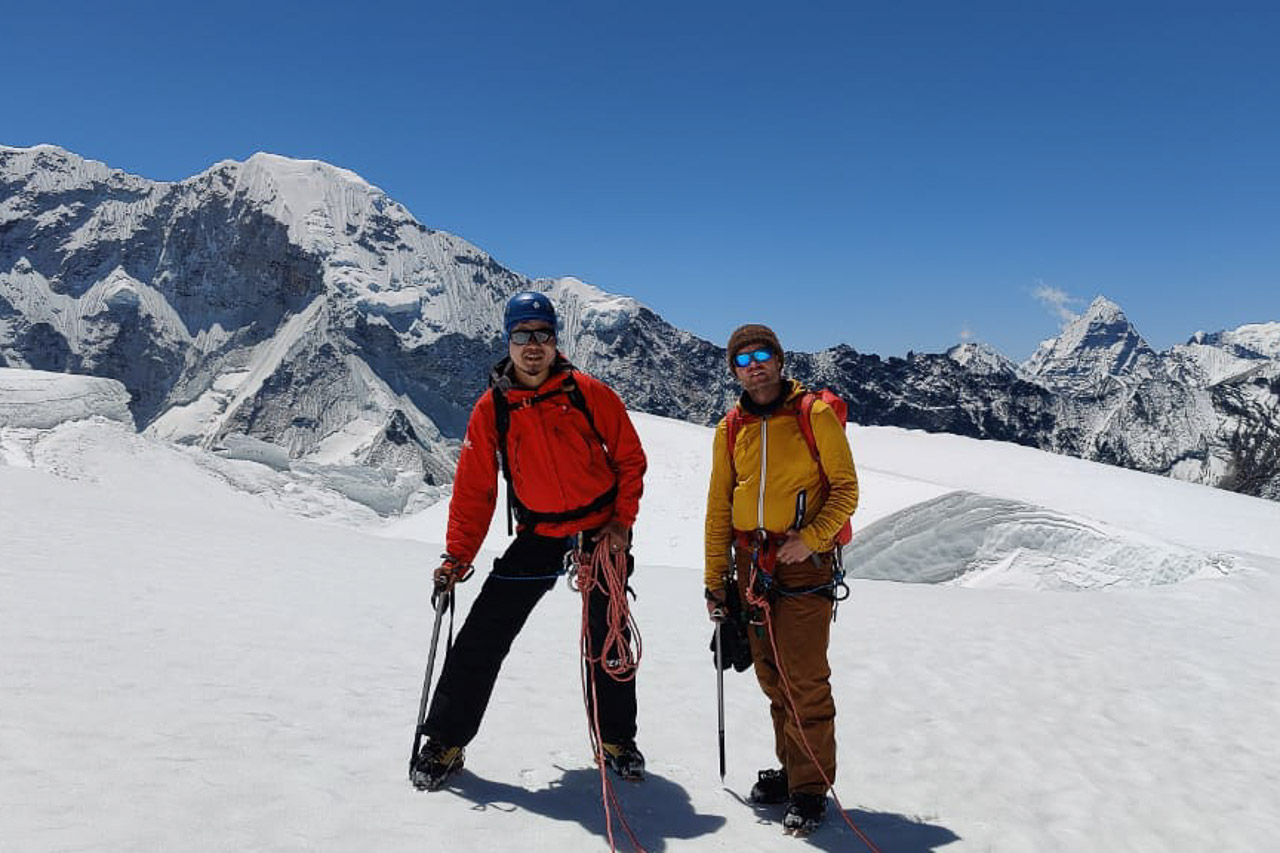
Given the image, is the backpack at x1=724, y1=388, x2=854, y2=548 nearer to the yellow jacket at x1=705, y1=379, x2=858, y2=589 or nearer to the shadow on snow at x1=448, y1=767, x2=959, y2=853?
the yellow jacket at x1=705, y1=379, x2=858, y2=589

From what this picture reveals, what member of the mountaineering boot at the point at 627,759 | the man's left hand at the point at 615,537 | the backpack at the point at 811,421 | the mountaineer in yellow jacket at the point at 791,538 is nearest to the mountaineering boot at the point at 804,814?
the mountaineer in yellow jacket at the point at 791,538

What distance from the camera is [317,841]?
171 inches

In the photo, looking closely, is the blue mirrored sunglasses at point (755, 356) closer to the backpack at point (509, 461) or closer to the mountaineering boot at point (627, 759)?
the backpack at point (509, 461)

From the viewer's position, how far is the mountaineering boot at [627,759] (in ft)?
18.6

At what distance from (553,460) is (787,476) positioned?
1.46 meters

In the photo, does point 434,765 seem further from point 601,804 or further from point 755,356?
point 755,356

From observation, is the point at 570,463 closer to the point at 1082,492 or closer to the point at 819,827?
the point at 819,827

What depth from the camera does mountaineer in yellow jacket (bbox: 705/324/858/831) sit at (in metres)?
5.09

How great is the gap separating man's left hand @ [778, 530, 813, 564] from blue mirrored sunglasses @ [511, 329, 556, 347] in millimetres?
1935

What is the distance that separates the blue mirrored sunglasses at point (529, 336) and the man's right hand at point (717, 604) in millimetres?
1922

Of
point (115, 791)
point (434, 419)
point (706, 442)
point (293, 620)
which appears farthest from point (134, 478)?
point (434, 419)

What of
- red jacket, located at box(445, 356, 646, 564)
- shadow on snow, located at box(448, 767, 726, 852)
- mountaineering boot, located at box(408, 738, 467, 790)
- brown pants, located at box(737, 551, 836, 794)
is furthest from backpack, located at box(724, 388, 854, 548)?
mountaineering boot, located at box(408, 738, 467, 790)

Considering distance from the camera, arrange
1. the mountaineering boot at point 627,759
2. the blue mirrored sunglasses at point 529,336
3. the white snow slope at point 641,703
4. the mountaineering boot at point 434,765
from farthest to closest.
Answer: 1. the mountaineering boot at point 627,759
2. the blue mirrored sunglasses at point 529,336
3. the mountaineering boot at point 434,765
4. the white snow slope at point 641,703

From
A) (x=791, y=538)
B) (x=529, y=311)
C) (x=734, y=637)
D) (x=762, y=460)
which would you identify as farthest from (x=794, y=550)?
(x=529, y=311)
